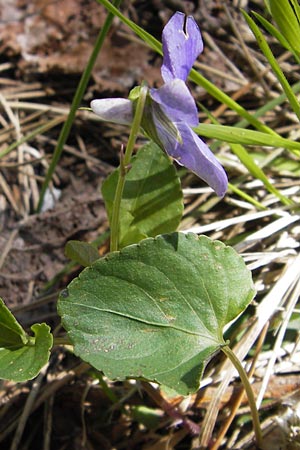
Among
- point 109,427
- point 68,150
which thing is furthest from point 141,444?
point 68,150

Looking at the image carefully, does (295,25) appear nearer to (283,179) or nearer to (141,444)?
(283,179)

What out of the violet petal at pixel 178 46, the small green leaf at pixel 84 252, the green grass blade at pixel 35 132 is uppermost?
the violet petal at pixel 178 46

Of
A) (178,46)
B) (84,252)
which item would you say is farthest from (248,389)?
(178,46)

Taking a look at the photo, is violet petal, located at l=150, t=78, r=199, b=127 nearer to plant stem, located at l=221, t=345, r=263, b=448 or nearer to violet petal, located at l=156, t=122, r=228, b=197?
violet petal, located at l=156, t=122, r=228, b=197

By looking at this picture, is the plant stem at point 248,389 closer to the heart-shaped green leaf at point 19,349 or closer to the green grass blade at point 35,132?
the heart-shaped green leaf at point 19,349

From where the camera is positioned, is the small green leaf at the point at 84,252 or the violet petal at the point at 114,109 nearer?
the violet petal at the point at 114,109

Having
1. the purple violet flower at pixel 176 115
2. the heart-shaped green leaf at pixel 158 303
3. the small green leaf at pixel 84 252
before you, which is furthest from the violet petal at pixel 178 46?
the small green leaf at pixel 84 252

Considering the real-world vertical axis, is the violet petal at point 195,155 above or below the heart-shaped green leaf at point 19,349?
above
